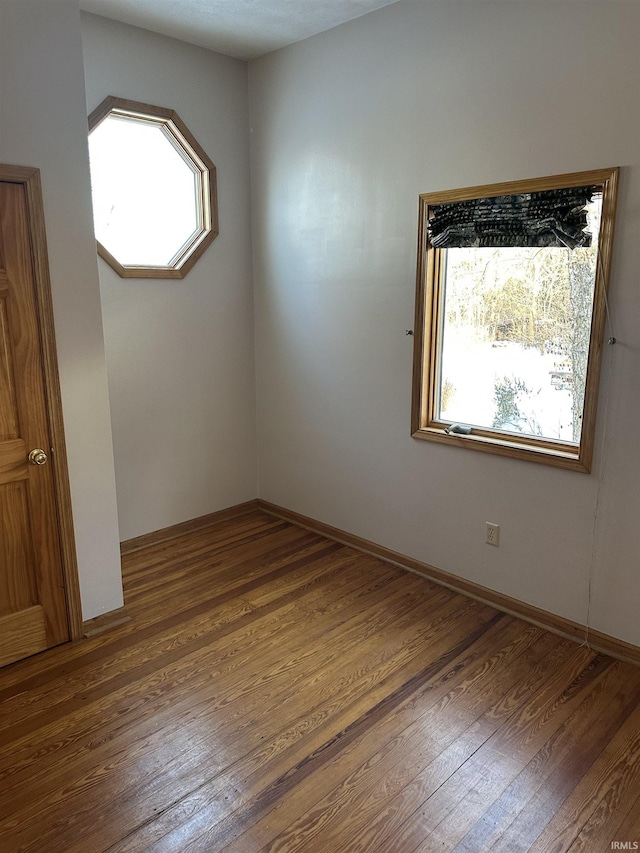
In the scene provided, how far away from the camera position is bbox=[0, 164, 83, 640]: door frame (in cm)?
234

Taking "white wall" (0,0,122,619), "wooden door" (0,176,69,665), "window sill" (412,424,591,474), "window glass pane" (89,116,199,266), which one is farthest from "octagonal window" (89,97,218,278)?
"window sill" (412,424,591,474)

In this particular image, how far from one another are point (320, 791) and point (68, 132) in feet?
8.56

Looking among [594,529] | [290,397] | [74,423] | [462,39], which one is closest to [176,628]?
[74,423]

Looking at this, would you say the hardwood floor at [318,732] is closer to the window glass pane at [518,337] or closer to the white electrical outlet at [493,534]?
the white electrical outlet at [493,534]

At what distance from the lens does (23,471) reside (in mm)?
2498

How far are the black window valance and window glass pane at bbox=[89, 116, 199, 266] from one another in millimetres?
1592

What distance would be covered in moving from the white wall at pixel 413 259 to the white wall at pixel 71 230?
55.7 inches

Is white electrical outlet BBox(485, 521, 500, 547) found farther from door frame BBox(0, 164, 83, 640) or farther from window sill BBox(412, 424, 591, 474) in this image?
door frame BBox(0, 164, 83, 640)

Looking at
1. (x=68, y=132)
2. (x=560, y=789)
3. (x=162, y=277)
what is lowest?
(x=560, y=789)

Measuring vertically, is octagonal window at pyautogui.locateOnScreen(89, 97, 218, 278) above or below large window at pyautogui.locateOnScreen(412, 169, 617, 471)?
above

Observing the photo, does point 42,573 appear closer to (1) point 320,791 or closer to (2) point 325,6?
(1) point 320,791

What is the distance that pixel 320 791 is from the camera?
193cm

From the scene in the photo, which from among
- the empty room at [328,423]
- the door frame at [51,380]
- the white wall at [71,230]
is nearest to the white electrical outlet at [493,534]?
the empty room at [328,423]

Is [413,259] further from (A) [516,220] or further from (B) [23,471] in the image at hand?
(B) [23,471]
